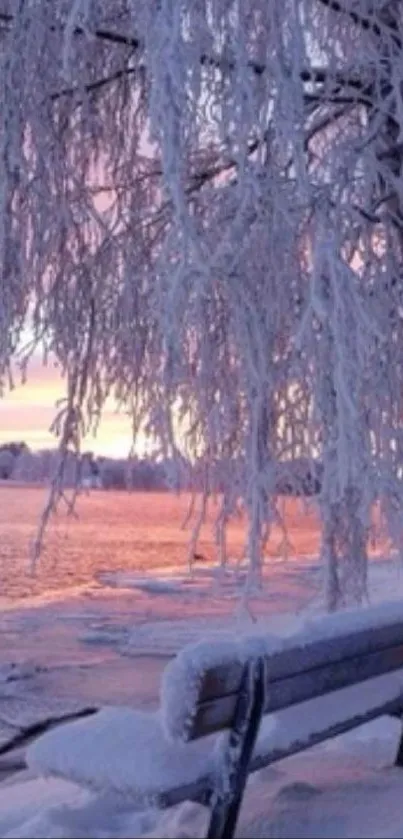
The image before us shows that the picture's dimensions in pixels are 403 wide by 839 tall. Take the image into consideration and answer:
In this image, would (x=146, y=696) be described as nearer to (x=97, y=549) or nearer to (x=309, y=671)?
(x=309, y=671)

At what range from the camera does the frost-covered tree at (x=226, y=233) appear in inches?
234

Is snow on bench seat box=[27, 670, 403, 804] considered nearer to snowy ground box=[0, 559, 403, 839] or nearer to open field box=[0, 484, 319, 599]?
snowy ground box=[0, 559, 403, 839]

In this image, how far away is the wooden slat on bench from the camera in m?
4.20

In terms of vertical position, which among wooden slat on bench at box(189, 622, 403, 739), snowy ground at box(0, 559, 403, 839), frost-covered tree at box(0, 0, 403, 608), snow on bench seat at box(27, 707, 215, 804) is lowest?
snowy ground at box(0, 559, 403, 839)

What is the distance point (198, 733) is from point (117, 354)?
12.0ft

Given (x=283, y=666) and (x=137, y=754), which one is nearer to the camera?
(x=137, y=754)

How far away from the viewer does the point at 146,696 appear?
1117 cm

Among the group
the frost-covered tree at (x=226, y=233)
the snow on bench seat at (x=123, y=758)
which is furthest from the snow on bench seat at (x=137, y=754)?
the frost-covered tree at (x=226, y=233)

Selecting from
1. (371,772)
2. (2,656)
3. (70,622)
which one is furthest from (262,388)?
(70,622)

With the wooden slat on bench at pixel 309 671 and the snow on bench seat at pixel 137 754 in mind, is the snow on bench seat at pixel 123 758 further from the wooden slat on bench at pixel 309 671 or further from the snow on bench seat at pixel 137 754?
the wooden slat on bench at pixel 309 671

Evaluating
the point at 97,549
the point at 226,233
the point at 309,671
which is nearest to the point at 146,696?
the point at 226,233

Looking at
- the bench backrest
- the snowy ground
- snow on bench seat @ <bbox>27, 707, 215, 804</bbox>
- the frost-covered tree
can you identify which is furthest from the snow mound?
the frost-covered tree

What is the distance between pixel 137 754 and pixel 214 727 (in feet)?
0.74

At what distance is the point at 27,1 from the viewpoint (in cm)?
653
